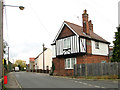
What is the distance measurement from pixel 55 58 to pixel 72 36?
21.8 ft

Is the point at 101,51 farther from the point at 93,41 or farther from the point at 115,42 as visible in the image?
the point at 115,42

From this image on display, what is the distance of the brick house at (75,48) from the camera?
2715cm

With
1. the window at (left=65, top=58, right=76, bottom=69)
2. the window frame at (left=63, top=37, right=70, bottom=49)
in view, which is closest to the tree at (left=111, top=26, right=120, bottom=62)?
the window at (left=65, top=58, right=76, bottom=69)

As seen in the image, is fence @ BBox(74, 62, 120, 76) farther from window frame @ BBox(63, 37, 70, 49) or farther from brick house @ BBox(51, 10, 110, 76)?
window frame @ BBox(63, 37, 70, 49)

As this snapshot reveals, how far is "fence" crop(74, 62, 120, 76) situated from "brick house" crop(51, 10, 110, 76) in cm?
231

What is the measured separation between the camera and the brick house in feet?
89.1

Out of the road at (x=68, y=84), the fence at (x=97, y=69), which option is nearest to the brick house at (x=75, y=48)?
the fence at (x=97, y=69)

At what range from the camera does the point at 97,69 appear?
73.8 ft

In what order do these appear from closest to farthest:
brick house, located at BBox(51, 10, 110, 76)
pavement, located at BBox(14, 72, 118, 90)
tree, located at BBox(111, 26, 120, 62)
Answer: pavement, located at BBox(14, 72, 118, 90)
tree, located at BBox(111, 26, 120, 62)
brick house, located at BBox(51, 10, 110, 76)

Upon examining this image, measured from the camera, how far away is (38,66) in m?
65.9

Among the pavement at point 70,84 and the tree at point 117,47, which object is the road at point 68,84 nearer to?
the pavement at point 70,84

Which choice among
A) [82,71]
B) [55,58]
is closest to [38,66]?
[55,58]

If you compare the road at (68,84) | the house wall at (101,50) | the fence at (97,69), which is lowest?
the road at (68,84)

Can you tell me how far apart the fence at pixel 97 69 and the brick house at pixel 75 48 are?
2308mm
